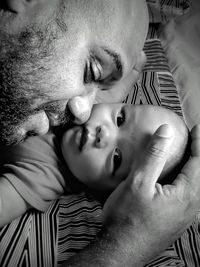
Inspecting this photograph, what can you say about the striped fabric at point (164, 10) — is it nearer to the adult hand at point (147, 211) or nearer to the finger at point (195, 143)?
the finger at point (195, 143)

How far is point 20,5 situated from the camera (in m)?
1.05

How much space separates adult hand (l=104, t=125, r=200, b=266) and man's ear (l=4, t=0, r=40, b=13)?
0.57 meters

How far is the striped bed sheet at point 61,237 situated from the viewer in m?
0.95

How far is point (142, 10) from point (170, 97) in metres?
0.56

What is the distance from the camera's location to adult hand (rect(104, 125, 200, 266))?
0.92 metres

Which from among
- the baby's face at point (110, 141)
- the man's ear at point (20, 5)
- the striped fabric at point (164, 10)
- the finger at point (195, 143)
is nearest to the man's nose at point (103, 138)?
the baby's face at point (110, 141)

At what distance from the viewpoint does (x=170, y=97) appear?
1.67 m

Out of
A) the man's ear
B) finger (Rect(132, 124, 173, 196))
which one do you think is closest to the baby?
finger (Rect(132, 124, 173, 196))

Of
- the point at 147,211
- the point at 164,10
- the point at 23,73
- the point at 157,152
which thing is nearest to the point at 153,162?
the point at 157,152

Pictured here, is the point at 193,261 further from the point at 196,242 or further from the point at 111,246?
the point at 111,246

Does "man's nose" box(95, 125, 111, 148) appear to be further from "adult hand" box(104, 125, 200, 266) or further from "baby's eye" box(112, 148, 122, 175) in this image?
"adult hand" box(104, 125, 200, 266)

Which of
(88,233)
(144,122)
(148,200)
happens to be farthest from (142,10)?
(88,233)

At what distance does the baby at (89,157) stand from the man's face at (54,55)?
0.29 ft

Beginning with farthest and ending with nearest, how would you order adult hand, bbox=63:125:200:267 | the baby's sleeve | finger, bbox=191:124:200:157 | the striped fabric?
the striped fabric → the baby's sleeve → finger, bbox=191:124:200:157 → adult hand, bbox=63:125:200:267
